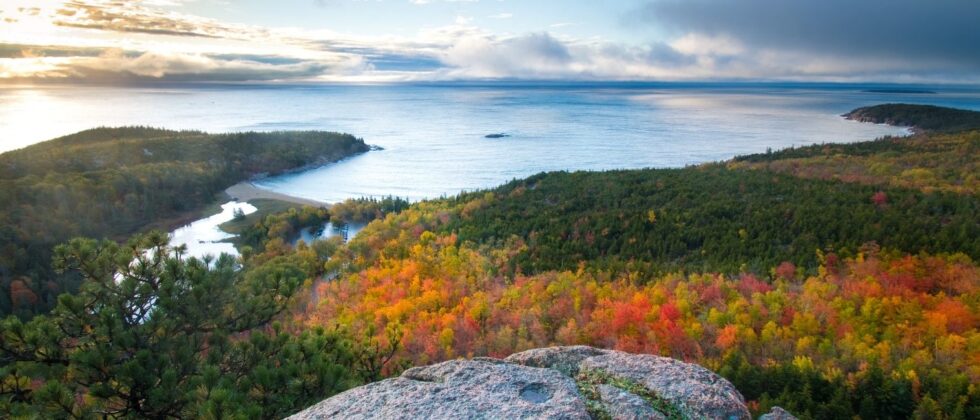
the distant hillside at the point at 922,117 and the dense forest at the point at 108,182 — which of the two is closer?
the dense forest at the point at 108,182

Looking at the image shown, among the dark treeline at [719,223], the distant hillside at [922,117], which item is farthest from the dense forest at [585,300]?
the distant hillside at [922,117]

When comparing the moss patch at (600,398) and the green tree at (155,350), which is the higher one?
the moss patch at (600,398)

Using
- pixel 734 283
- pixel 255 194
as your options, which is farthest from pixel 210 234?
pixel 734 283

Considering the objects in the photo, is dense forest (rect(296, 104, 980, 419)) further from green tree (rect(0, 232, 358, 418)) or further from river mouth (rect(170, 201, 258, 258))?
river mouth (rect(170, 201, 258, 258))

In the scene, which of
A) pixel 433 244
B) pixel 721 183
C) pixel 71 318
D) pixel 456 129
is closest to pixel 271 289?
pixel 71 318

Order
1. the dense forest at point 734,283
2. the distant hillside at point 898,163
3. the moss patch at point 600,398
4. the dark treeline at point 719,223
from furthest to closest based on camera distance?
1. the distant hillside at point 898,163
2. the dark treeline at point 719,223
3. the dense forest at point 734,283
4. the moss patch at point 600,398

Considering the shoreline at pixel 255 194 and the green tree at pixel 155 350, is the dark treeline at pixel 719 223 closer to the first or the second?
the green tree at pixel 155 350
